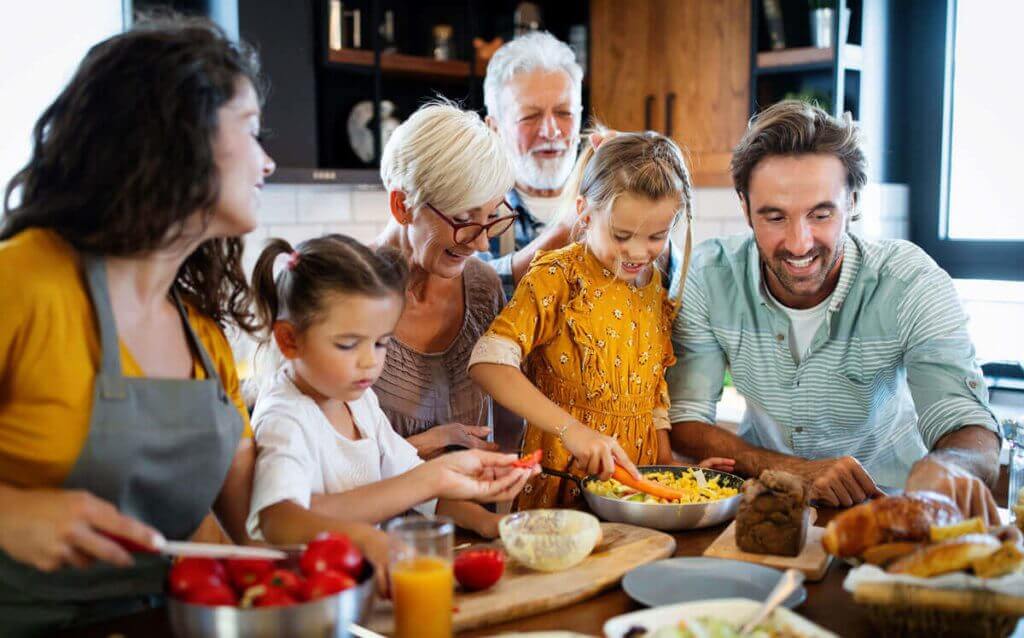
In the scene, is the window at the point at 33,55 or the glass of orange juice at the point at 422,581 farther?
the window at the point at 33,55

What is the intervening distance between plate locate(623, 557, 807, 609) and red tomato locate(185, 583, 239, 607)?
1.92ft

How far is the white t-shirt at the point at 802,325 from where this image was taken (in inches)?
95.3

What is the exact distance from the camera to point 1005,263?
4.11 m

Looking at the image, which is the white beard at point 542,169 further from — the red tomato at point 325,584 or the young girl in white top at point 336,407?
the red tomato at point 325,584

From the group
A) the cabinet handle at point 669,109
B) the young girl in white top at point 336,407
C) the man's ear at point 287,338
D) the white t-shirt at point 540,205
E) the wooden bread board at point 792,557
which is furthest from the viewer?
the cabinet handle at point 669,109

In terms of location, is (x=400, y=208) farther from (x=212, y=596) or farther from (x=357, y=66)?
(x=357, y=66)

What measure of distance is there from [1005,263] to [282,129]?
3.05 m

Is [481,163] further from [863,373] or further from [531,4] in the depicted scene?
[531,4]

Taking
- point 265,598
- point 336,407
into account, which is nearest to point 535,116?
point 336,407

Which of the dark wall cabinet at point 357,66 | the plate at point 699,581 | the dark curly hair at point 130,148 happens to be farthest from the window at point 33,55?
the plate at point 699,581

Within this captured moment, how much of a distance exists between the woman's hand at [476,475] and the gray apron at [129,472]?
14.4 inches

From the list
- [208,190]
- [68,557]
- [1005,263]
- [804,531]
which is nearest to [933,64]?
[1005,263]

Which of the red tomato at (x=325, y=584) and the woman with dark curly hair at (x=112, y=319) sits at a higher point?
the woman with dark curly hair at (x=112, y=319)

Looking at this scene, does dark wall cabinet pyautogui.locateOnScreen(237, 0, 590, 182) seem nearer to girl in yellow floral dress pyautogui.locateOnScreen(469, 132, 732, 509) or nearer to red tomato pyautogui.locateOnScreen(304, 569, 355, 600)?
girl in yellow floral dress pyautogui.locateOnScreen(469, 132, 732, 509)
